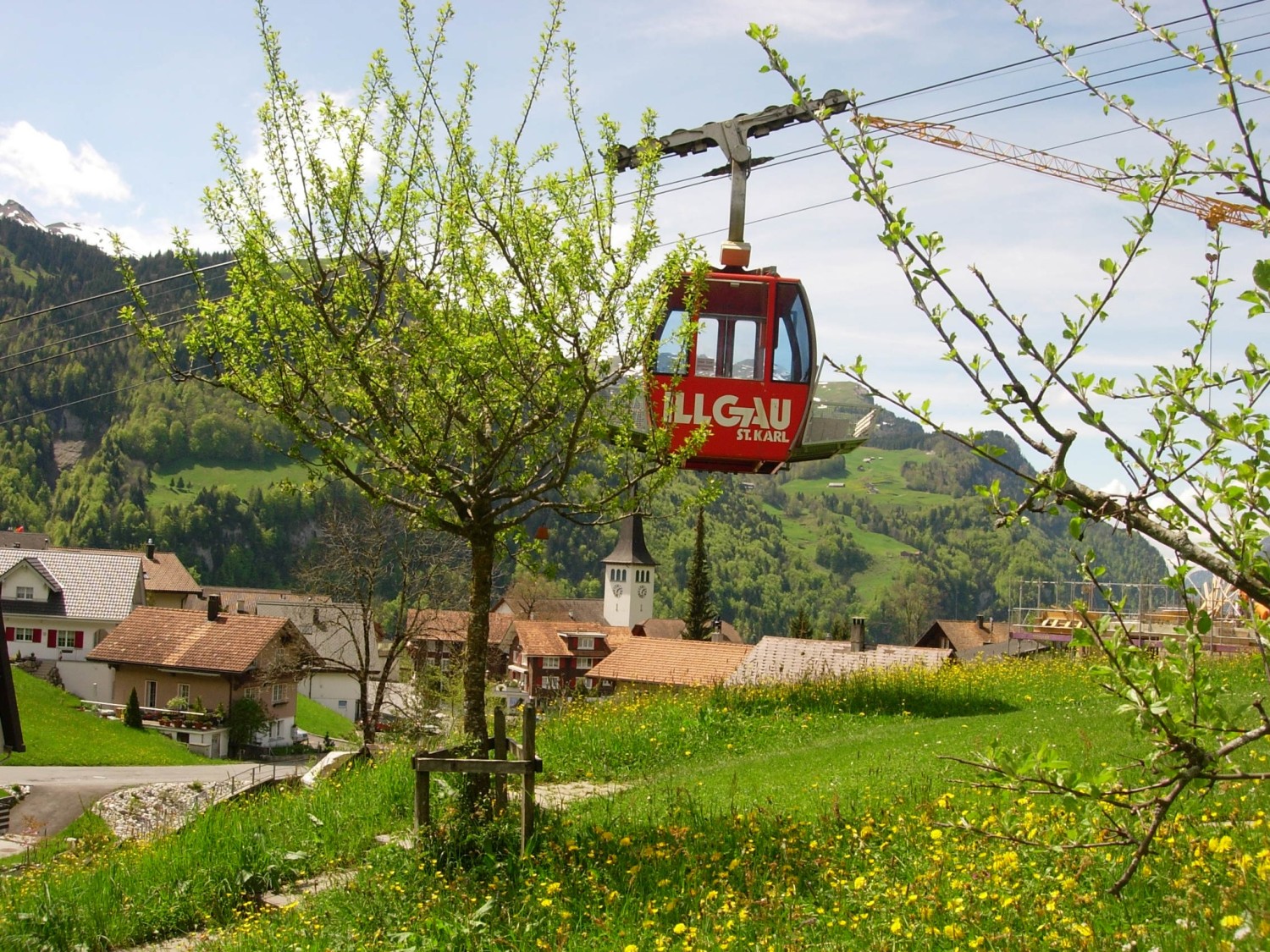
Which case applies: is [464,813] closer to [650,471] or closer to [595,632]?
[650,471]

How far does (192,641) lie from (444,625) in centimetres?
1498

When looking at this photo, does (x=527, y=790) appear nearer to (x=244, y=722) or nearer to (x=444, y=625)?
(x=444, y=625)

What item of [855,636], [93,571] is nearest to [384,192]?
[855,636]

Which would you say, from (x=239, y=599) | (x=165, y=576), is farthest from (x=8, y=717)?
(x=239, y=599)

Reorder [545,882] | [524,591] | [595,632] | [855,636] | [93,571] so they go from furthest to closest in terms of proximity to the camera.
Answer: [524,591]
[595,632]
[93,571]
[855,636]
[545,882]

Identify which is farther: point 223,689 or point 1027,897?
point 223,689

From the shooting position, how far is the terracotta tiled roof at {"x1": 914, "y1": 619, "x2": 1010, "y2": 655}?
9250 centimetres

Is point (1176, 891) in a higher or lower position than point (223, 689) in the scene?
higher

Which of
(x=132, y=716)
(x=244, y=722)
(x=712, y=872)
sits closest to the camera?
(x=712, y=872)

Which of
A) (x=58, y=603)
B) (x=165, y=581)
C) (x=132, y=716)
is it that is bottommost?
(x=132, y=716)

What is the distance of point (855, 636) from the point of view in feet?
→ 130

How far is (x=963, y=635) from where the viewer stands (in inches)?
3873

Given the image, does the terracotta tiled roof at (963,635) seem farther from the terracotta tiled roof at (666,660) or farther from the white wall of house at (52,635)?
the white wall of house at (52,635)

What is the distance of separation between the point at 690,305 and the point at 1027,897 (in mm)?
5026
